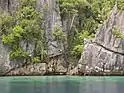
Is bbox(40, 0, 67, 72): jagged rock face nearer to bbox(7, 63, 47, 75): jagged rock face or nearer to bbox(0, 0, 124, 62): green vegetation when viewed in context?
bbox(0, 0, 124, 62): green vegetation

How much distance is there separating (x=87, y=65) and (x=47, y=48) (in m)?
5.48

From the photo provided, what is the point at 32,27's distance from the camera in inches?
1400

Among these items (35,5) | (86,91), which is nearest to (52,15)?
(35,5)

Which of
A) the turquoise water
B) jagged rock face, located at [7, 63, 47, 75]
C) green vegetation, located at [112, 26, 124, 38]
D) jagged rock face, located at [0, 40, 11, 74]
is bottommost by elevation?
the turquoise water

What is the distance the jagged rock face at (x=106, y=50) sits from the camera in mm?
32969

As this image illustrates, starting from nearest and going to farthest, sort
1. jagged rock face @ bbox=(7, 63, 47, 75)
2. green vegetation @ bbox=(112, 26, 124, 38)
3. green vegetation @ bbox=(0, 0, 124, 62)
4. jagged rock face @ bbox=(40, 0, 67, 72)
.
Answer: green vegetation @ bbox=(112, 26, 124, 38)
jagged rock face @ bbox=(7, 63, 47, 75)
green vegetation @ bbox=(0, 0, 124, 62)
jagged rock face @ bbox=(40, 0, 67, 72)

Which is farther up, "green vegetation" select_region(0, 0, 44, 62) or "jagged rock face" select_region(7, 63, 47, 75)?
"green vegetation" select_region(0, 0, 44, 62)

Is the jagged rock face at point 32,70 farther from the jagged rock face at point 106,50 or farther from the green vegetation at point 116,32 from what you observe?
the green vegetation at point 116,32

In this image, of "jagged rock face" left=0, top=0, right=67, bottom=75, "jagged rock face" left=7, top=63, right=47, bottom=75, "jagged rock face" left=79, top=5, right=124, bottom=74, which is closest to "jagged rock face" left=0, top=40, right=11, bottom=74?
"jagged rock face" left=0, top=0, right=67, bottom=75

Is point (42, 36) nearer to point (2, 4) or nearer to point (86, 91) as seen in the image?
point (2, 4)

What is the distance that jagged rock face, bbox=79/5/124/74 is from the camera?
3297 cm

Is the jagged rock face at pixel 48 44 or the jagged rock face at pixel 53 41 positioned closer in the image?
the jagged rock face at pixel 48 44

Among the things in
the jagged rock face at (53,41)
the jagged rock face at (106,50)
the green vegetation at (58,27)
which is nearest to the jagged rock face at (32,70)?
the green vegetation at (58,27)

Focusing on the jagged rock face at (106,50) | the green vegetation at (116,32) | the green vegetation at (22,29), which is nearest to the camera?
the jagged rock face at (106,50)
